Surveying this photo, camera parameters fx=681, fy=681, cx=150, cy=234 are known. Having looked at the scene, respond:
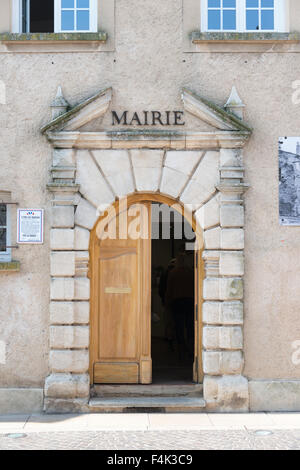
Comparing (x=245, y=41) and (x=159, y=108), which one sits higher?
(x=245, y=41)

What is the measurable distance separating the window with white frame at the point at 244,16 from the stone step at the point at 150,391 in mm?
4835

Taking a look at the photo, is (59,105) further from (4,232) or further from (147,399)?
(147,399)

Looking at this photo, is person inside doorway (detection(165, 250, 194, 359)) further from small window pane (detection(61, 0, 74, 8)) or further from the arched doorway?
small window pane (detection(61, 0, 74, 8))

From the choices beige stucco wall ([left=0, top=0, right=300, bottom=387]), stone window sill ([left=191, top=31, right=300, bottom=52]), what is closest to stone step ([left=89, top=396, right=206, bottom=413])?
beige stucco wall ([left=0, top=0, right=300, bottom=387])

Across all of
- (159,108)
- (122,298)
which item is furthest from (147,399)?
(159,108)

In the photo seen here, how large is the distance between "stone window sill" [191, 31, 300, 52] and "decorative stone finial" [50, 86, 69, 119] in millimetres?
1871

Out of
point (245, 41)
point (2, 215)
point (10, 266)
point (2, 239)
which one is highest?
point (245, 41)

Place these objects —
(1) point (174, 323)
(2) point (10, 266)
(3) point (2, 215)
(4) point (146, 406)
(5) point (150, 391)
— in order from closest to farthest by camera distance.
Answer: (4) point (146, 406) → (2) point (10, 266) → (5) point (150, 391) → (3) point (2, 215) → (1) point (174, 323)

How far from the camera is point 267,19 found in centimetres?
926

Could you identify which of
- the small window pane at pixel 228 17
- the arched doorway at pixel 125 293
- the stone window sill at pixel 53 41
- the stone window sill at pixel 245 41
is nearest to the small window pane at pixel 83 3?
the stone window sill at pixel 53 41

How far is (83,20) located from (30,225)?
287 centimetres

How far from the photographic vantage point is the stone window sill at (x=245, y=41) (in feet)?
29.3

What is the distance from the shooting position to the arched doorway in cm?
918
